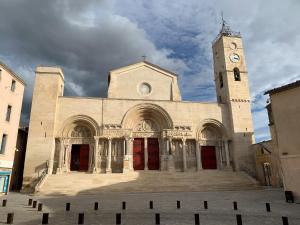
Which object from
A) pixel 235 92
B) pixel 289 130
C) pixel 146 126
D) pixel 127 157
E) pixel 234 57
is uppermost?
pixel 234 57

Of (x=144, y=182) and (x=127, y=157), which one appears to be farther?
(x=127, y=157)

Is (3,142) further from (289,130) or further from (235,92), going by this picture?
(235,92)

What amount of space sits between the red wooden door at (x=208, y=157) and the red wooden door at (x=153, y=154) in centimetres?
476

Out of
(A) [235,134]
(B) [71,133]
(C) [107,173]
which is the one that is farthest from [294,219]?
(B) [71,133]

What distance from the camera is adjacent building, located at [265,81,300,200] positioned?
12883 millimetres

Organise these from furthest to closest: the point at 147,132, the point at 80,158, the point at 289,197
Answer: the point at 147,132 < the point at 80,158 < the point at 289,197

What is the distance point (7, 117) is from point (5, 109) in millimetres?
776

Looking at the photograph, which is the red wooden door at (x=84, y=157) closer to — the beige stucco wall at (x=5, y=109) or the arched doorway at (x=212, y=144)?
the beige stucco wall at (x=5, y=109)

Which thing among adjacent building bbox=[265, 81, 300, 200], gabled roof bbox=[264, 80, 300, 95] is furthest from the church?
gabled roof bbox=[264, 80, 300, 95]

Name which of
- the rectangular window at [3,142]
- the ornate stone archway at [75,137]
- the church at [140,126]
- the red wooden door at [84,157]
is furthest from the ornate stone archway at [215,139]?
the rectangular window at [3,142]

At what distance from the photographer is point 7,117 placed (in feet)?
59.4

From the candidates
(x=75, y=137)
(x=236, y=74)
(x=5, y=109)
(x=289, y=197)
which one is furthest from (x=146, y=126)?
(x=289, y=197)

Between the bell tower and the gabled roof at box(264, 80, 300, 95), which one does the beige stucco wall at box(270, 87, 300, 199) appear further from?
the bell tower

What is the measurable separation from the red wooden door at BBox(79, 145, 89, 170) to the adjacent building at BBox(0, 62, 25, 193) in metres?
6.17
